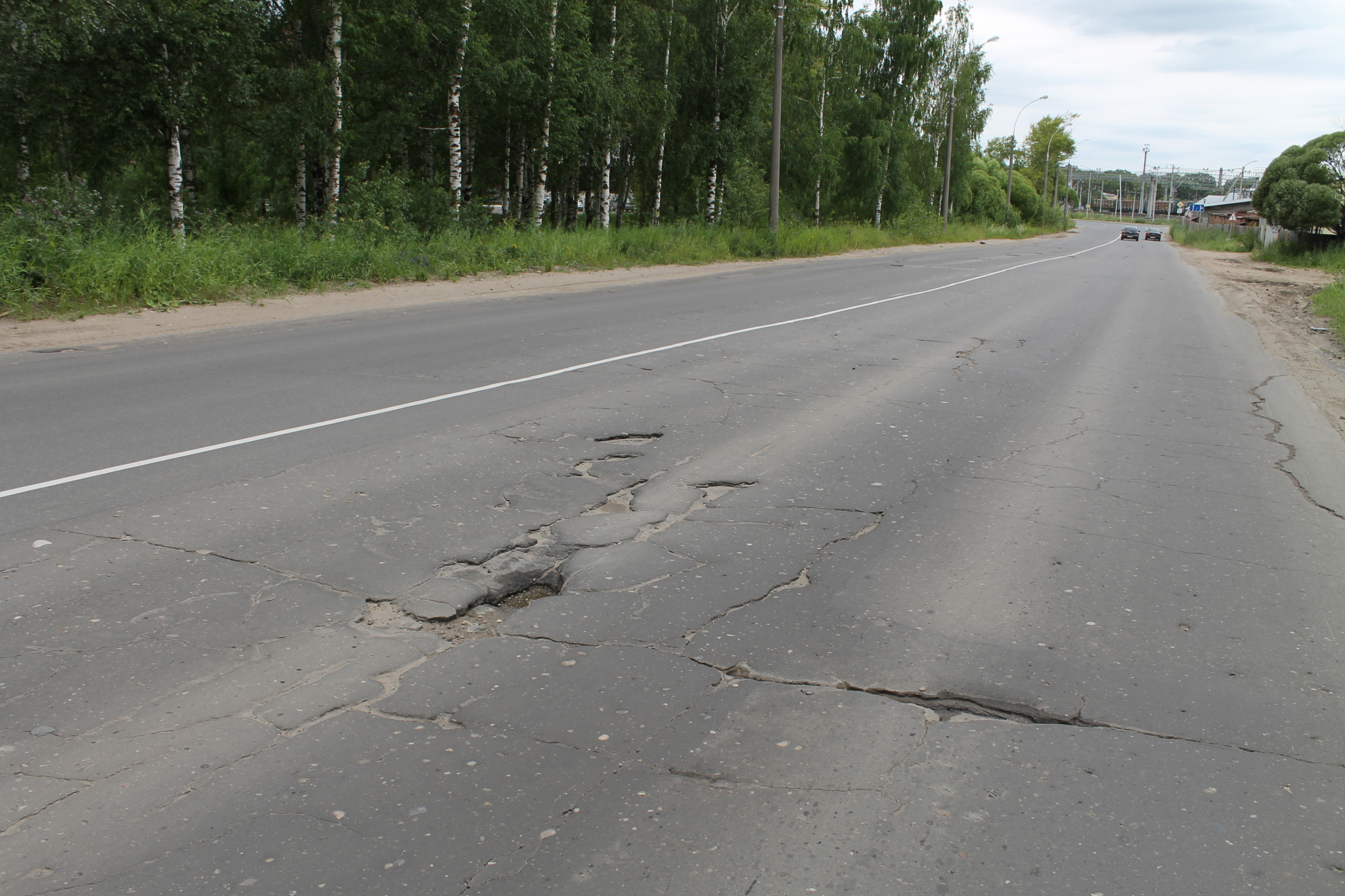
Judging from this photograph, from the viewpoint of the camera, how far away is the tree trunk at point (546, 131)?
85.7 ft

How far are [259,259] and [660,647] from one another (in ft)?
48.1

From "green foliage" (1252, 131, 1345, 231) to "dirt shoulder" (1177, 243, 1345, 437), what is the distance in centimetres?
200

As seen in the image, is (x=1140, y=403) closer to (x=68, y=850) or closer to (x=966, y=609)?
(x=966, y=609)

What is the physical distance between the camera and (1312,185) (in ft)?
116

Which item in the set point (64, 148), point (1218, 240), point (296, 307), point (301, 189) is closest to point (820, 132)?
point (301, 189)

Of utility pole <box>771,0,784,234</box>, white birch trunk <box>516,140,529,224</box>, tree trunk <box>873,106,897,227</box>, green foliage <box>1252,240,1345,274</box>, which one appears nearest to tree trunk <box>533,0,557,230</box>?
white birch trunk <box>516,140,529,224</box>

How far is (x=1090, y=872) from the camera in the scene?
2.68 metres

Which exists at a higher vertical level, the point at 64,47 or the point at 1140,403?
the point at 64,47

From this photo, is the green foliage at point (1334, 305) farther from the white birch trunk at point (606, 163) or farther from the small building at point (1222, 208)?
the small building at point (1222, 208)

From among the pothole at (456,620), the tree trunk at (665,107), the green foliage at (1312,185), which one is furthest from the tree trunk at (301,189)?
the green foliage at (1312,185)

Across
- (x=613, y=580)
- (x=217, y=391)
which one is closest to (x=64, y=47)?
(x=217, y=391)

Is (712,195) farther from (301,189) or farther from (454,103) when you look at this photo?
(301,189)

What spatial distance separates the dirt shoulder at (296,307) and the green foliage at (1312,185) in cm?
2618

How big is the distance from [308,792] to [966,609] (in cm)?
297
